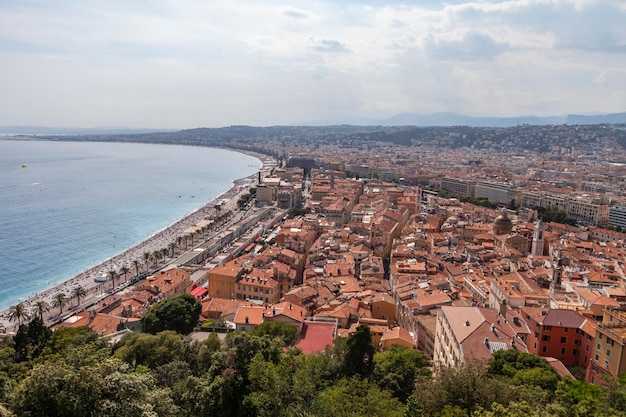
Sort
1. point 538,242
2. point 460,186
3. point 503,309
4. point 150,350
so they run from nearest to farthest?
1. point 150,350
2. point 503,309
3. point 538,242
4. point 460,186

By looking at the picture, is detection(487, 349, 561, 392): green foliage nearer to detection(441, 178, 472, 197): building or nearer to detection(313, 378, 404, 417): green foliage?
detection(313, 378, 404, 417): green foliage

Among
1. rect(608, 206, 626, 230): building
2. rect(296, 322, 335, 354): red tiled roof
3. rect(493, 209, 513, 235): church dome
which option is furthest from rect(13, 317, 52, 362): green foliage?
rect(608, 206, 626, 230): building

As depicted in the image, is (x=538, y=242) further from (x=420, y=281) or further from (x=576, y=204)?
(x=576, y=204)

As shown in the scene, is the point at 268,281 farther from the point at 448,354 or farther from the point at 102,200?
the point at 102,200

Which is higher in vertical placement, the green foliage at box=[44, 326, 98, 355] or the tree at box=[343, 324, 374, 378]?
the tree at box=[343, 324, 374, 378]

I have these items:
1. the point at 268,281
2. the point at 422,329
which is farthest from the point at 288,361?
the point at 268,281

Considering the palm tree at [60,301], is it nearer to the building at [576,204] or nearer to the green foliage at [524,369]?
the green foliage at [524,369]

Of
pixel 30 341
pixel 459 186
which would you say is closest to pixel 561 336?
pixel 30 341
